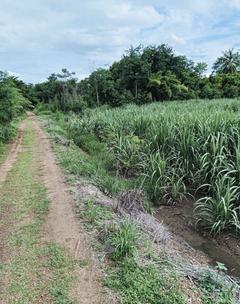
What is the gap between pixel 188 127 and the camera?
21.5 feet

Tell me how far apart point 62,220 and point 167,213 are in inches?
70.2

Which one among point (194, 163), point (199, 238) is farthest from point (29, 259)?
point (194, 163)

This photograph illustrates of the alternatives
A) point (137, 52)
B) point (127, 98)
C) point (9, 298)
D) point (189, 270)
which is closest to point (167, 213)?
point (189, 270)

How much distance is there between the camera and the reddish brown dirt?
2.85 m

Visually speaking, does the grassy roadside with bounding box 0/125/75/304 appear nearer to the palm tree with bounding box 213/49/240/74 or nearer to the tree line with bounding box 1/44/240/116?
the tree line with bounding box 1/44/240/116

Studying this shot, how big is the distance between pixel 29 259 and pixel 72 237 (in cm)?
61

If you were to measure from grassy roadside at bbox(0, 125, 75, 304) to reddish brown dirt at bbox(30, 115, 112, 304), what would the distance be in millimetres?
96

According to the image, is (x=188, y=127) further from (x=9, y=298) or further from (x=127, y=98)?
(x=127, y=98)

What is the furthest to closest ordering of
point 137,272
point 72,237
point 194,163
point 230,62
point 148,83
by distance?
point 230,62 → point 148,83 → point 194,163 → point 72,237 → point 137,272

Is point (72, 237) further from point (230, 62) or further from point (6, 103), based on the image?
point (230, 62)

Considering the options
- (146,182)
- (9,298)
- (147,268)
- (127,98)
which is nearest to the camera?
(9,298)

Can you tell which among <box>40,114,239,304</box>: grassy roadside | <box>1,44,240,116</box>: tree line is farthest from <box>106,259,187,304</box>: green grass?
<box>1,44,240,116</box>: tree line

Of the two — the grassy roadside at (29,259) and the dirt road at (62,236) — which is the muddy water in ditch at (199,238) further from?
the grassy roadside at (29,259)

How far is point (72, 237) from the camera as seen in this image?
3861 mm
